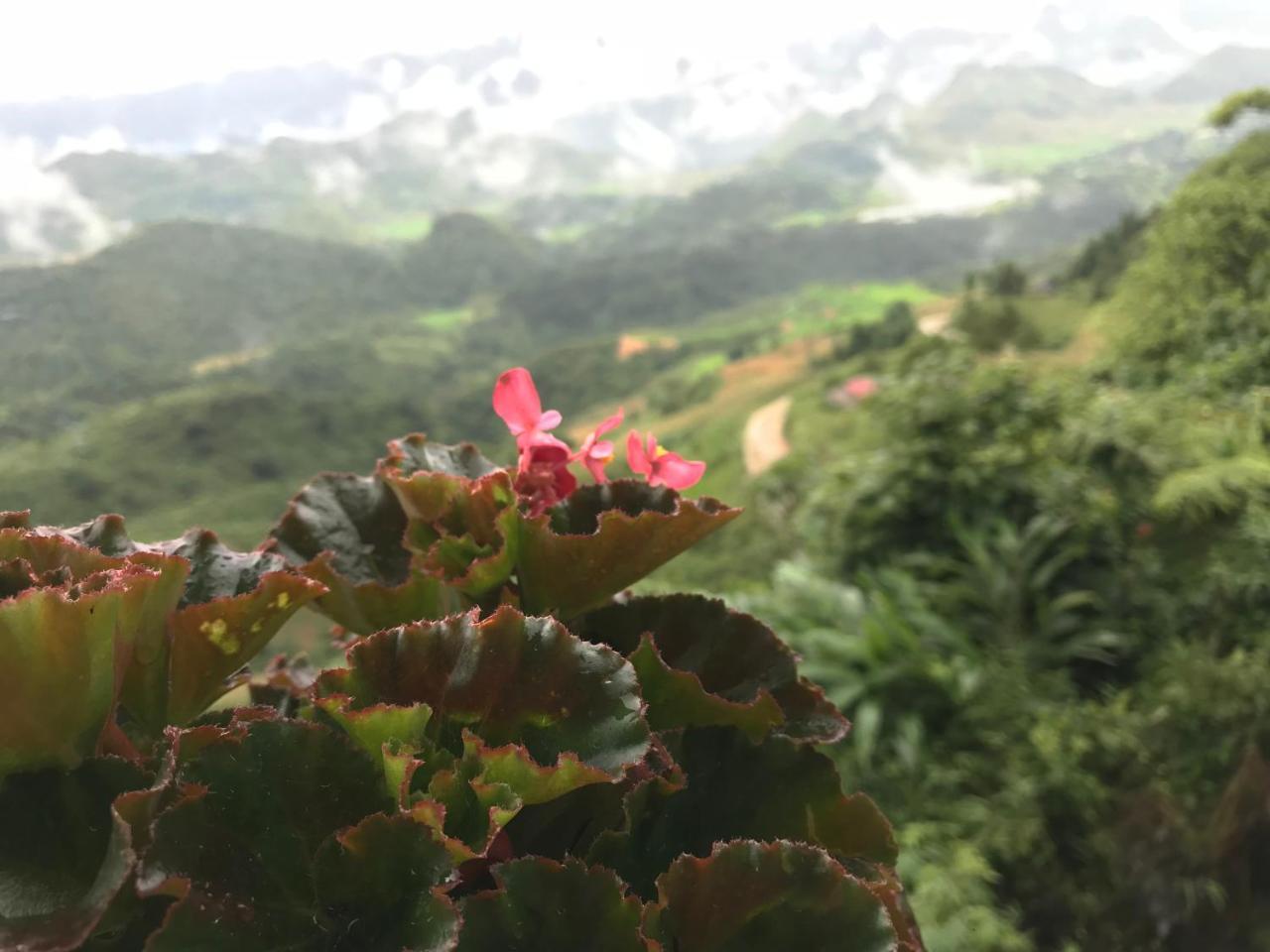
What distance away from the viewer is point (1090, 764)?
318 cm

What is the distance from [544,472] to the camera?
2.68 ft

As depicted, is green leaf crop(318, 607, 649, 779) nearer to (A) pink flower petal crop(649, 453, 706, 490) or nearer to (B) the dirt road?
(A) pink flower petal crop(649, 453, 706, 490)

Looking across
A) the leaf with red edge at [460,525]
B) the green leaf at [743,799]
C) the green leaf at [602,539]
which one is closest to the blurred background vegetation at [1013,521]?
the leaf with red edge at [460,525]

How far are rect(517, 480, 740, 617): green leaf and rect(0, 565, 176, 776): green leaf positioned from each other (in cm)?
27

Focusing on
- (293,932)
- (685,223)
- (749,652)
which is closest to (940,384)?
(749,652)

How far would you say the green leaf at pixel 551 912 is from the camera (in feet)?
1.69

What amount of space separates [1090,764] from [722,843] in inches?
126

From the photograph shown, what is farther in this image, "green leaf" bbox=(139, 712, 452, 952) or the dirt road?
the dirt road

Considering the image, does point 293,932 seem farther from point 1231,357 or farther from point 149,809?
point 1231,357

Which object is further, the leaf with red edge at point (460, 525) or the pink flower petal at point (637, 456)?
the pink flower petal at point (637, 456)

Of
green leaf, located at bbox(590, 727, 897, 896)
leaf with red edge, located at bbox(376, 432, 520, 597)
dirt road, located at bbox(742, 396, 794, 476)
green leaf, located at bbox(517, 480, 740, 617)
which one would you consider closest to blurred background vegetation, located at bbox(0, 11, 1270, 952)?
dirt road, located at bbox(742, 396, 794, 476)

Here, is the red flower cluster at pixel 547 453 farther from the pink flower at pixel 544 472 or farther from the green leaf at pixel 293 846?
the green leaf at pixel 293 846

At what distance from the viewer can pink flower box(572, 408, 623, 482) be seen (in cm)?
80

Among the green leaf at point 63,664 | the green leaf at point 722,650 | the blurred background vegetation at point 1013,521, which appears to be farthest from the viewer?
the blurred background vegetation at point 1013,521
